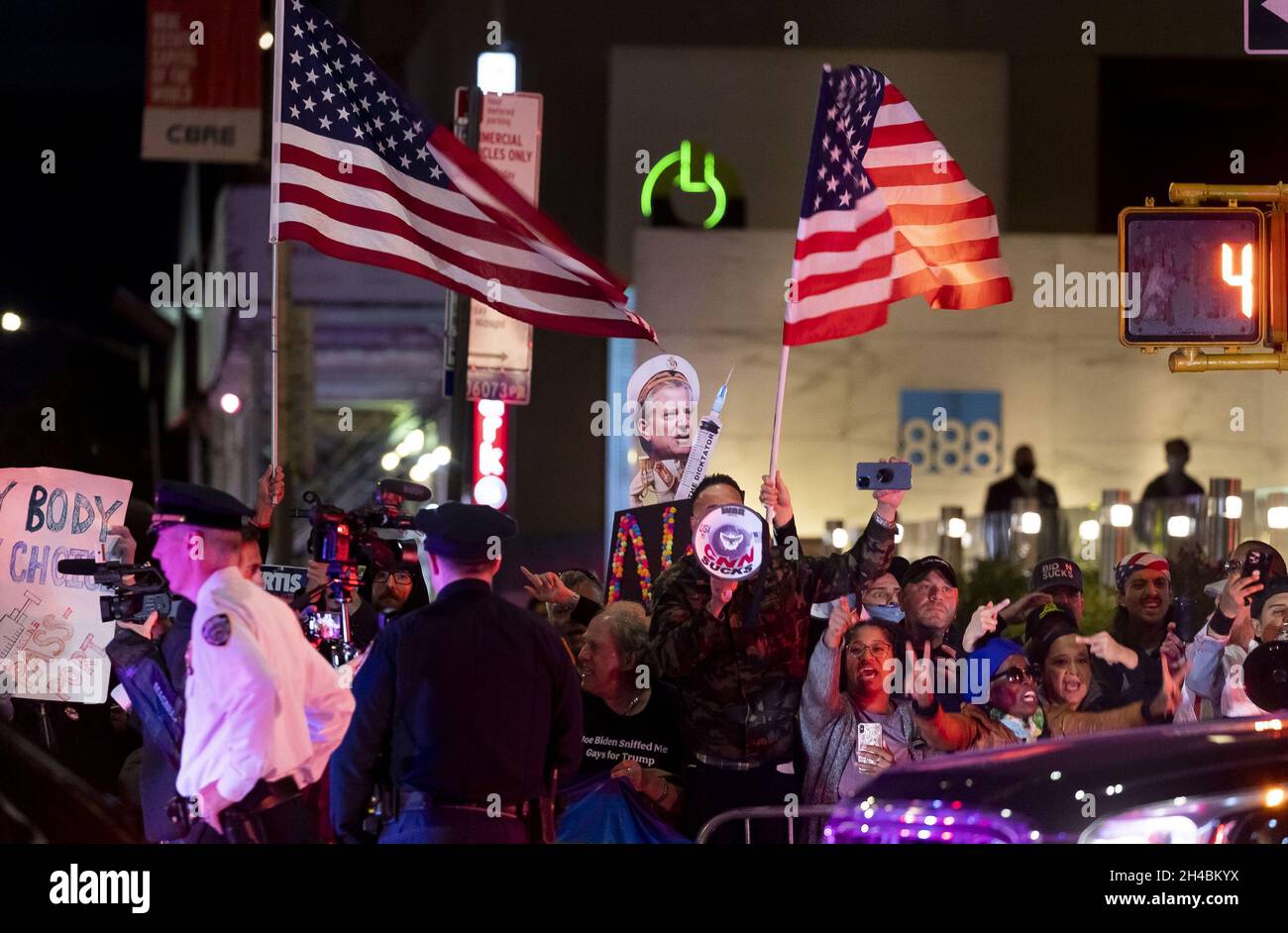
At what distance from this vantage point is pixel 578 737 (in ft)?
24.2

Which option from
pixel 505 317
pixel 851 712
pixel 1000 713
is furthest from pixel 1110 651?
pixel 505 317

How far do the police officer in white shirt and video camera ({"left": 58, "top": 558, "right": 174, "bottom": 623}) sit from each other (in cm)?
30

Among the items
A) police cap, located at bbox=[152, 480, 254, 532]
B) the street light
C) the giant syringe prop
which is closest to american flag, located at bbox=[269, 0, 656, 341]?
the giant syringe prop

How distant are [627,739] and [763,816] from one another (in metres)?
0.67

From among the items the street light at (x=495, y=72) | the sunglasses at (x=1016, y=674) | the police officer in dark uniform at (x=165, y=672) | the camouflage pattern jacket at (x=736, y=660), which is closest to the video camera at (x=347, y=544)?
the police officer in dark uniform at (x=165, y=672)

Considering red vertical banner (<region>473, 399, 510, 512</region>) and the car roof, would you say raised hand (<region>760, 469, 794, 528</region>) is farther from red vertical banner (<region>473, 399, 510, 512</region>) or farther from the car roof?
red vertical banner (<region>473, 399, 510, 512</region>)

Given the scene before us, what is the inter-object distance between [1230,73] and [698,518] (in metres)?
13.3

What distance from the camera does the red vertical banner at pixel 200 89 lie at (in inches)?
584

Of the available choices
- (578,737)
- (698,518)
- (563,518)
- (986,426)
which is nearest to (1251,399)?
(986,426)

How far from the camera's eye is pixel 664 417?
9.33 metres

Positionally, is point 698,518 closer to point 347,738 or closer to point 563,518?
point 347,738

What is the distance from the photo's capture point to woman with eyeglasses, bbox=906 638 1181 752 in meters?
8.35

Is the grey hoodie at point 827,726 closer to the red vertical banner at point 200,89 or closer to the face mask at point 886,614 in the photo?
the face mask at point 886,614

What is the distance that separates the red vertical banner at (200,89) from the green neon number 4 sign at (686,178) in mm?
4351
